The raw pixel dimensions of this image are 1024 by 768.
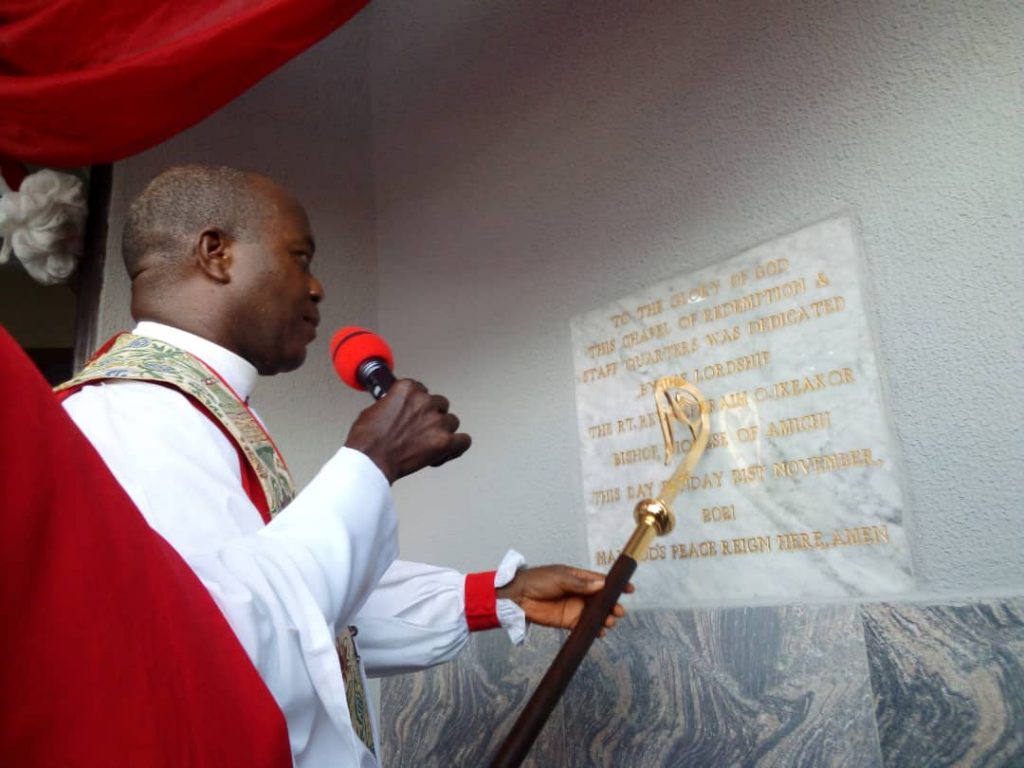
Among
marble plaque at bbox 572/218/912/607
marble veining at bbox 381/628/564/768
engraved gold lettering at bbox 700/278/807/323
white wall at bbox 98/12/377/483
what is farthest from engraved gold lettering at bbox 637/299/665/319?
white wall at bbox 98/12/377/483

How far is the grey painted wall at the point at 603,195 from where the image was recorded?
1150 millimetres

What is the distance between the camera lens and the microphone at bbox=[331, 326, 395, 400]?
3.51 feet

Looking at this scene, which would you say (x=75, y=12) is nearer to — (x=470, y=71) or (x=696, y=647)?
(x=470, y=71)

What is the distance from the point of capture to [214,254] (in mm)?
1189

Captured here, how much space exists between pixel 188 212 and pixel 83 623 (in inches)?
38.3

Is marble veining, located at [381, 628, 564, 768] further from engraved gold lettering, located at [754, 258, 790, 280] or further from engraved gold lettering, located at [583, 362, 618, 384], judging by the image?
engraved gold lettering, located at [754, 258, 790, 280]

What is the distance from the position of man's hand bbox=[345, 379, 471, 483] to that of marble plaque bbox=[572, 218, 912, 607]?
64 cm

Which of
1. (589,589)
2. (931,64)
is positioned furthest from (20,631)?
(931,64)

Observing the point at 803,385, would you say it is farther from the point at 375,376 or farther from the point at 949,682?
the point at 375,376

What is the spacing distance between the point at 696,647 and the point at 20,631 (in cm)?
120

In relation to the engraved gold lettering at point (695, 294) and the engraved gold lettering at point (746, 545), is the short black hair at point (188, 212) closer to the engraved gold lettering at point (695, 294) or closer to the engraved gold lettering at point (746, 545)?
the engraved gold lettering at point (695, 294)

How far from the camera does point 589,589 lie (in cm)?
129

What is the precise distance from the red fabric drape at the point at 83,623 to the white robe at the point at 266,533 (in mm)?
166

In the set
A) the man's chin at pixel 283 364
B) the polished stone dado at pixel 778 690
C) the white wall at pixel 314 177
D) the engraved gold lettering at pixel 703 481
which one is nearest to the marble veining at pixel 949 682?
the polished stone dado at pixel 778 690
